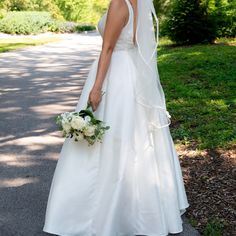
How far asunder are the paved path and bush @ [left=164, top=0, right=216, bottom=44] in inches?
174

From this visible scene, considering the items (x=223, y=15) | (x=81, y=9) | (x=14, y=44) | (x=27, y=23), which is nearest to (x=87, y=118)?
(x=223, y=15)

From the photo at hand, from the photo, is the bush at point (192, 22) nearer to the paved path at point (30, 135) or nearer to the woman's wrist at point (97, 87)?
the paved path at point (30, 135)

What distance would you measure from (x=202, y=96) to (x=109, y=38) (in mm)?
5509

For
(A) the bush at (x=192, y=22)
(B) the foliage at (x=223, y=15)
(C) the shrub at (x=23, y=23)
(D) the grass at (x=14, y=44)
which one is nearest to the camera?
(A) the bush at (x=192, y=22)

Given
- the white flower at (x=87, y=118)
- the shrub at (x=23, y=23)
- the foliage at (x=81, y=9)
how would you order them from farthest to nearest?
the foliage at (x=81, y=9) < the shrub at (x=23, y=23) < the white flower at (x=87, y=118)

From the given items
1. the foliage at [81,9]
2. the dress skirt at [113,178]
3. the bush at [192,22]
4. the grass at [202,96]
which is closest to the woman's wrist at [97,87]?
the dress skirt at [113,178]

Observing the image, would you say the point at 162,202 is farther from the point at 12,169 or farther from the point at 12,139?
the point at 12,139

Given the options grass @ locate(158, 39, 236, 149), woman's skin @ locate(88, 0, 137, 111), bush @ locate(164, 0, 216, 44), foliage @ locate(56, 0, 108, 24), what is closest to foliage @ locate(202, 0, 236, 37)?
bush @ locate(164, 0, 216, 44)

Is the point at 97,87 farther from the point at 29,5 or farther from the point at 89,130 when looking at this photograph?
the point at 29,5

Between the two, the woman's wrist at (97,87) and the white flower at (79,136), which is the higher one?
A: the woman's wrist at (97,87)

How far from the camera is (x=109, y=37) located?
10.7 feet

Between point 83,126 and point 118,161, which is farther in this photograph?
point 118,161

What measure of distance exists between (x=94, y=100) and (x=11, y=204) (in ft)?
5.16

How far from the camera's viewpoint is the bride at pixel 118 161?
345cm
